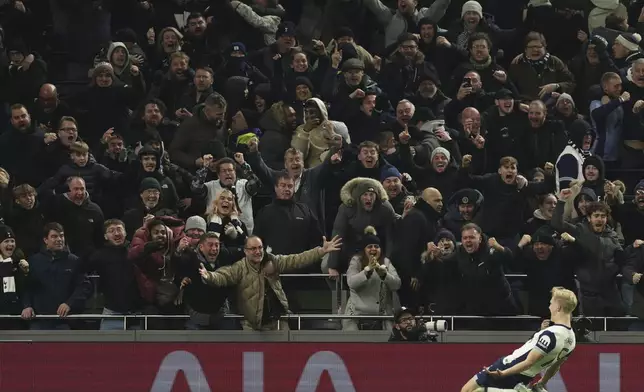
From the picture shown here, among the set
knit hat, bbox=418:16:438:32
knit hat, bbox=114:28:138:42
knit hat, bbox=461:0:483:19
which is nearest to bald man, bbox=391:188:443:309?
knit hat, bbox=418:16:438:32

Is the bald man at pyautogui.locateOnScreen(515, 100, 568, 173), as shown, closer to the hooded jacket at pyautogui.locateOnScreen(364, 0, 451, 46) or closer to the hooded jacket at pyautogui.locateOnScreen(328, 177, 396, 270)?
the hooded jacket at pyautogui.locateOnScreen(328, 177, 396, 270)

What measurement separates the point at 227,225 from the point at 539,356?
4682mm

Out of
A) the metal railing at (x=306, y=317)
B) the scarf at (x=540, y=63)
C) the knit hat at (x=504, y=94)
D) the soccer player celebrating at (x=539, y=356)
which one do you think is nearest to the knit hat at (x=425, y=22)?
A: the scarf at (x=540, y=63)

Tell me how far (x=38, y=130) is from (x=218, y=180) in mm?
2679

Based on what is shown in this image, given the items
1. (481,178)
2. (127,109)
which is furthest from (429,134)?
(127,109)

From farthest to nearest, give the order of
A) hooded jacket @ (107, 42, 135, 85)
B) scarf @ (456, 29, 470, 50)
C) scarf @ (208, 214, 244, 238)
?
1. scarf @ (456, 29, 470, 50)
2. hooded jacket @ (107, 42, 135, 85)
3. scarf @ (208, 214, 244, 238)

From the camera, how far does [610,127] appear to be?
22.0 metres

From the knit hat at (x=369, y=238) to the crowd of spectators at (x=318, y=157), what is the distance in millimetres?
38

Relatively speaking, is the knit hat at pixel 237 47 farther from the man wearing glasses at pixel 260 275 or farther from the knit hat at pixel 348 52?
the man wearing glasses at pixel 260 275

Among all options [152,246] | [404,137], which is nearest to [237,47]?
[404,137]

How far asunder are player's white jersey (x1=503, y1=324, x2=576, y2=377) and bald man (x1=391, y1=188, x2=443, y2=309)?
9.73 ft

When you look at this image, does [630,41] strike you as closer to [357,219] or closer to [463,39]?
[463,39]

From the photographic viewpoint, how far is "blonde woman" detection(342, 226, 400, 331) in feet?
63.4

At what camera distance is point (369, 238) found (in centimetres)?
1938
